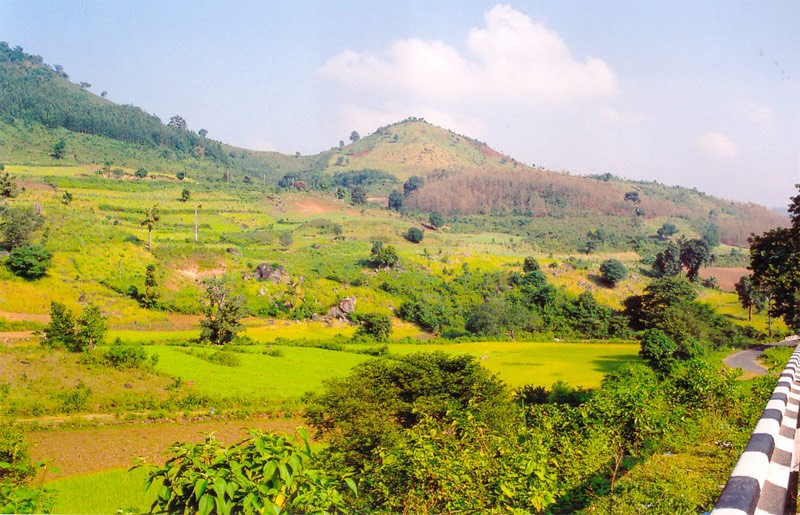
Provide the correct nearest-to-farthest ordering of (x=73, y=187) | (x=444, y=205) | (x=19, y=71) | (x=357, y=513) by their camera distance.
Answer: (x=357, y=513), (x=73, y=187), (x=444, y=205), (x=19, y=71)

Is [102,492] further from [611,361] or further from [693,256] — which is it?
[693,256]

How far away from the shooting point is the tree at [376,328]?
29969 millimetres

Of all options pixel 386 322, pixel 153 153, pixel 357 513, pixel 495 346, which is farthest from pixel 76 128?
pixel 357 513

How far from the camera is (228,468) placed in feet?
8.66

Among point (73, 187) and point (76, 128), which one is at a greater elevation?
point (76, 128)

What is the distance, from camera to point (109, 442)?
12.6m

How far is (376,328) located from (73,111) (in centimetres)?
8620

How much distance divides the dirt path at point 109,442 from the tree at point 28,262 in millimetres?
17703

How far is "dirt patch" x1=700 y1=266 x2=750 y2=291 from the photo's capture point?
53938 millimetres

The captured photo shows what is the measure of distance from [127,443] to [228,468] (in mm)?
12147

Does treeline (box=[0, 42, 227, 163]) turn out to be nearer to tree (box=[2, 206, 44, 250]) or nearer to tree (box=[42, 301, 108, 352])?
tree (box=[2, 206, 44, 250])

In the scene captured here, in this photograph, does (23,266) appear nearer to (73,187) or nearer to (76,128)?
(73,187)

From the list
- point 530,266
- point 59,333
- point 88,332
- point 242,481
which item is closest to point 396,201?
point 530,266

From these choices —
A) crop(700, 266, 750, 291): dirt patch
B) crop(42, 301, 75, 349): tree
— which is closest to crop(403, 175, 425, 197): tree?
crop(700, 266, 750, 291): dirt patch
